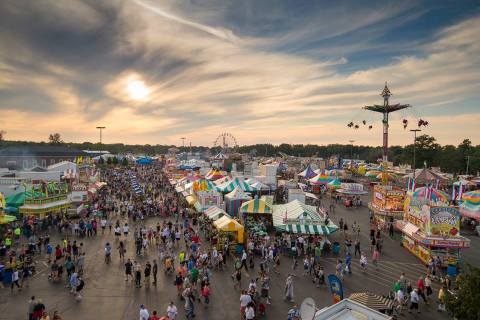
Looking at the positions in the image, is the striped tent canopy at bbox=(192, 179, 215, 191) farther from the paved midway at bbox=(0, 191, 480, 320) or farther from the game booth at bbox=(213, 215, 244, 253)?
the paved midway at bbox=(0, 191, 480, 320)

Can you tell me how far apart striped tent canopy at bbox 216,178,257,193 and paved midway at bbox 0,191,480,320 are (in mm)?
10755

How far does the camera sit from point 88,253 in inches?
611

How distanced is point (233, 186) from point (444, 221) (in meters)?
15.3

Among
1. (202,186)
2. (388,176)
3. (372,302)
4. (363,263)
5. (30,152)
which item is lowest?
(363,263)

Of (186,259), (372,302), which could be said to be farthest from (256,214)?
(372,302)

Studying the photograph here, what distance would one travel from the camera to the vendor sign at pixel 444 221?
48.8 ft

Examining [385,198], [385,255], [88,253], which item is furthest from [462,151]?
[88,253]

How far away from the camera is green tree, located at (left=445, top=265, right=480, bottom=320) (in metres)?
6.80

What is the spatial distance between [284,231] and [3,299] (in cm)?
1274

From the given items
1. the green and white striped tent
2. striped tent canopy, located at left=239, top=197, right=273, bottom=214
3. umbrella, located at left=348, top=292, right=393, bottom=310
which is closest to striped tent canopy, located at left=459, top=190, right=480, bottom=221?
the green and white striped tent

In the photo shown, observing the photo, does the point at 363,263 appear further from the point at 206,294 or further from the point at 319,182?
the point at 319,182

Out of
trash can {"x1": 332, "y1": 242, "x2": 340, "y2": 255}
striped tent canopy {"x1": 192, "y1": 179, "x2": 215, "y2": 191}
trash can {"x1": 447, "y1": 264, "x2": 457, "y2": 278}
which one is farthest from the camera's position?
striped tent canopy {"x1": 192, "y1": 179, "x2": 215, "y2": 191}

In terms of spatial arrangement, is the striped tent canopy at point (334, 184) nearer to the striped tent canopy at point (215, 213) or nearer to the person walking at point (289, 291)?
the striped tent canopy at point (215, 213)

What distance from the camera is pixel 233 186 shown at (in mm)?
26438
